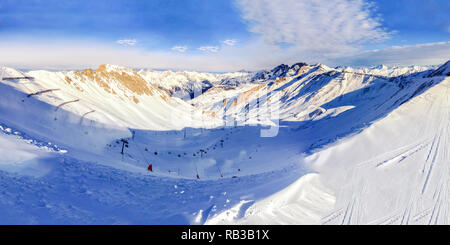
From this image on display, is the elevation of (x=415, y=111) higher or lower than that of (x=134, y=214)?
higher

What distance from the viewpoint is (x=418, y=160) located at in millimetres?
15797

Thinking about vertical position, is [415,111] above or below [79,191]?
above

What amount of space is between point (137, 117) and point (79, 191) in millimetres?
64724

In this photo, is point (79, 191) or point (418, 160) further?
point (418, 160)

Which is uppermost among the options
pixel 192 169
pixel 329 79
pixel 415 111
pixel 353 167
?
pixel 329 79

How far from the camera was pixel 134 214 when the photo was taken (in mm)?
9625
